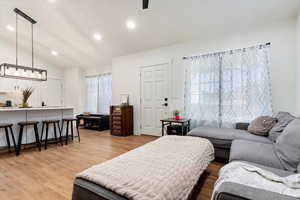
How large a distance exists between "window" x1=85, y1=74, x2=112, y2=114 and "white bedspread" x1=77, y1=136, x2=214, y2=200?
4913 millimetres

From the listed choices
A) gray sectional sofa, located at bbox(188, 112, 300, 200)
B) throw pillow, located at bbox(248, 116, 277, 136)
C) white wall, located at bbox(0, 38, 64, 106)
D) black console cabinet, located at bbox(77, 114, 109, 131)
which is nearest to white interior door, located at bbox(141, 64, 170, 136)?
black console cabinet, located at bbox(77, 114, 109, 131)

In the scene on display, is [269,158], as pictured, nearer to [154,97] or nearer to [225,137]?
[225,137]

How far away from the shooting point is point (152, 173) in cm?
117

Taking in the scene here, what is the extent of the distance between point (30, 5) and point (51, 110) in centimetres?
268

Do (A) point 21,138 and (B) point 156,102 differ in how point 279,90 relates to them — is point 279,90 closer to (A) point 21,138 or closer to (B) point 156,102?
(B) point 156,102

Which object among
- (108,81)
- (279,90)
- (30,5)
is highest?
(30,5)

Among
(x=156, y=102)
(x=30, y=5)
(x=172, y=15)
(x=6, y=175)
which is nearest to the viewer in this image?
(x=6, y=175)

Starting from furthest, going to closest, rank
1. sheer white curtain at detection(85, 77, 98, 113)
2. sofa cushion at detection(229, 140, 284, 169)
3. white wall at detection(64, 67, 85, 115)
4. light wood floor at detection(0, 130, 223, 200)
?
white wall at detection(64, 67, 85, 115) → sheer white curtain at detection(85, 77, 98, 113) → light wood floor at detection(0, 130, 223, 200) → sofa cushion at detection(229, 140, 284, 169)

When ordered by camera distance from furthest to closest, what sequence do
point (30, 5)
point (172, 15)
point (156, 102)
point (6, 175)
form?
point (156, 102), point (30, 5), point (172, 15), point (6, 175)

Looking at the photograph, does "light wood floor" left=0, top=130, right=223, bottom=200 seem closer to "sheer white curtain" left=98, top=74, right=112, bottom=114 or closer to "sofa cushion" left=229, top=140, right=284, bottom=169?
"sofa cushion" left=229, top=140, right=284, bottom=169

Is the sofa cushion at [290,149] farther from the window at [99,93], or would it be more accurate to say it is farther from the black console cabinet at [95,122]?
the window at [99,93]

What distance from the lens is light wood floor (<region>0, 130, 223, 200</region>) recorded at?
5.86ft

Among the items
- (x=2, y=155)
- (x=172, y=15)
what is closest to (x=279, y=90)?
(x=172, y=15)

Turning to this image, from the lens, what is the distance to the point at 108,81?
6258mm
